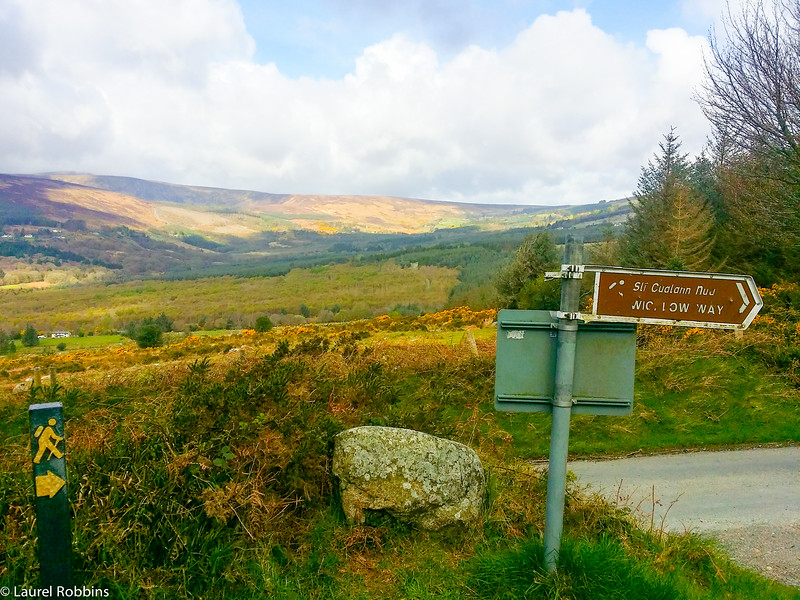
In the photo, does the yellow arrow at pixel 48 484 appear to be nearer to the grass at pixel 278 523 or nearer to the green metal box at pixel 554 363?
the grass at pixel 278 523

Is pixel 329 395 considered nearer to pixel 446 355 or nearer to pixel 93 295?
pixel 446 355

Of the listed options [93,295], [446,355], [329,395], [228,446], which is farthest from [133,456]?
[93,295]

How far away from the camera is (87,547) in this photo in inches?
136

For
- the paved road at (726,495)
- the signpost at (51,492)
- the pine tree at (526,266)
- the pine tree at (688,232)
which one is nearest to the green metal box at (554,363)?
the paved road at (726,495)

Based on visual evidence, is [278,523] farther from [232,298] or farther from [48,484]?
[232,298]

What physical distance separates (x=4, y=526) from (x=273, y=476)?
190cm

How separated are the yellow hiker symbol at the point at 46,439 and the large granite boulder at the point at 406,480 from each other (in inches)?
87.6

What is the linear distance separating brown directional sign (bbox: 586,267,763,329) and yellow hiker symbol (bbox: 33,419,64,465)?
318 centimetres

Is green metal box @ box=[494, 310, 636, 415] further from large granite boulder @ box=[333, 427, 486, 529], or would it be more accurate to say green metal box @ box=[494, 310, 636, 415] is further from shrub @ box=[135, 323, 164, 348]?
shrub @ box=[135, 323, 164, 348]

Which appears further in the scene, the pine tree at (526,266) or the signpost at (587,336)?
the pine tree at (526,266)

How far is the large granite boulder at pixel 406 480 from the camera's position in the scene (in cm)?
Answer: 435

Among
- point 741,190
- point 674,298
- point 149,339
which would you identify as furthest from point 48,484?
point 149,339

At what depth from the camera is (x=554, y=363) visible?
10.7 feet

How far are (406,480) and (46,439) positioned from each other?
2636 mm
